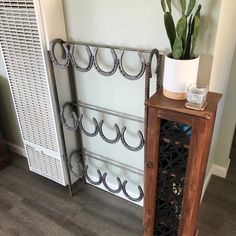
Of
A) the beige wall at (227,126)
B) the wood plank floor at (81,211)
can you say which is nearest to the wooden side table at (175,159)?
the wood plank floor at (81,211)

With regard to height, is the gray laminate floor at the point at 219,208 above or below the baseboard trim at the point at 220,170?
below

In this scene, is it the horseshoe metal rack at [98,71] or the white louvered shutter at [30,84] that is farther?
the white louvered shutter at [30,84]

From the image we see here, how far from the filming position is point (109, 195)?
198 centimetres

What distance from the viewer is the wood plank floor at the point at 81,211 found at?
66.9 inches

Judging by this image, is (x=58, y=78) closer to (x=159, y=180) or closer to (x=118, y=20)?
(x=118, y=20)

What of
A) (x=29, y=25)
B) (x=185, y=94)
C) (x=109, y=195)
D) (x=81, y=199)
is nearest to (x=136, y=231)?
(x=109, y=195)

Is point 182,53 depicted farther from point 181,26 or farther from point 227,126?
point 227,126

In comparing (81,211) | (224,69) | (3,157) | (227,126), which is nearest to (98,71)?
(224,69)

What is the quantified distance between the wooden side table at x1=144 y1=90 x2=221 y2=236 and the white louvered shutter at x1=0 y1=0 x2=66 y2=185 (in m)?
0.80

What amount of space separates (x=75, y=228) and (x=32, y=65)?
3.63 ft

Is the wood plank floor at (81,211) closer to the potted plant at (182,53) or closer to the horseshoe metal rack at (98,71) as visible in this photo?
the horseshoe metal rack at (98,71)

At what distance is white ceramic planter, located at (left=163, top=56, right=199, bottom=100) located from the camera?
3.41 feet

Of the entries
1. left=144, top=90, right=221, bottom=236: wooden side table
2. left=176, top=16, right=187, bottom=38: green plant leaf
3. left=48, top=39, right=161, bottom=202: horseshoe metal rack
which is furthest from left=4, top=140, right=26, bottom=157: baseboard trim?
left=176, top=16, right=187, bottom=38: green plant leaf

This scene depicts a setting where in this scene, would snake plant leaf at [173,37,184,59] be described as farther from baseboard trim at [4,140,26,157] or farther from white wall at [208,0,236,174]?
baseboard trim at [4,140,26,157]
